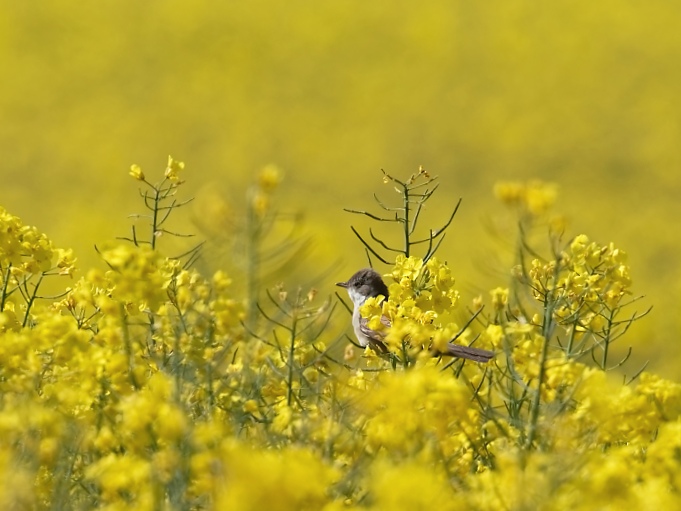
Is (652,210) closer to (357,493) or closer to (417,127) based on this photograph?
(417,127)

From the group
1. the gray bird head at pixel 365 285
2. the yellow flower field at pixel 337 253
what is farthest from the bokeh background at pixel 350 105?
the gray bird head at pixel 365 285

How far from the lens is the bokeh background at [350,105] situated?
67.1 ft

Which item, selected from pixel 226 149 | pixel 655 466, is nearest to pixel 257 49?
pixel 226 149

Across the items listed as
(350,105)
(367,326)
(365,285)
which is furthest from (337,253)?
(367,326)

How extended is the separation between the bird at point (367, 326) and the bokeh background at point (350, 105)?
1074 cm

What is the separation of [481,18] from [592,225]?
9.82 m

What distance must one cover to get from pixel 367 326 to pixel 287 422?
5.16ft

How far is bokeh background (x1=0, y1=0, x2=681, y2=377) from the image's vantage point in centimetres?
2044

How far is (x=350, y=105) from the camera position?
963 inches

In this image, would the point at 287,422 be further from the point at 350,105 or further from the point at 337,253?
the point at 350,105

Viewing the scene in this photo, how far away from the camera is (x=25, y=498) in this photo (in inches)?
87.7

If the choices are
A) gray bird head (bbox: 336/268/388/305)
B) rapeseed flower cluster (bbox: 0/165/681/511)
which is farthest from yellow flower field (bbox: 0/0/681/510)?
gray bird head (bbox: 336/268/388/305)

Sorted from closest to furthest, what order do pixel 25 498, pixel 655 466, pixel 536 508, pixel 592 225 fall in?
1. pixel 25 498
2. pixel 536 508
3. pixel 655 466
4. pixel 592 225

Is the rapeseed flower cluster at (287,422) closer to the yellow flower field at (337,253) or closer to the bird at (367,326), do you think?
the yellow flower field at (337,253)
